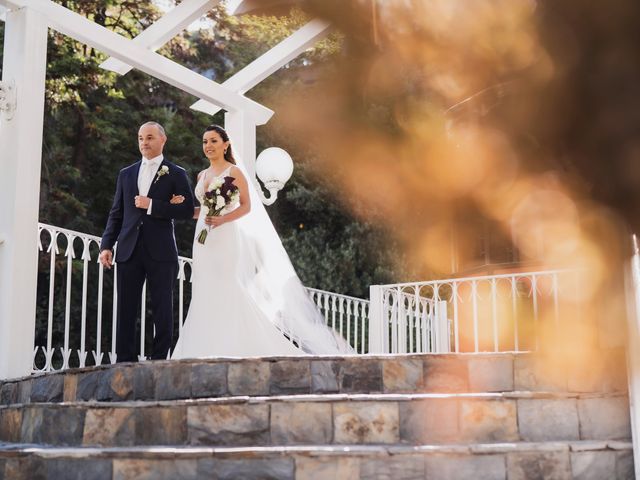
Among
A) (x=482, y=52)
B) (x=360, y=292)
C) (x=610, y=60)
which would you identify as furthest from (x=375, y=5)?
(x=360, y=292)

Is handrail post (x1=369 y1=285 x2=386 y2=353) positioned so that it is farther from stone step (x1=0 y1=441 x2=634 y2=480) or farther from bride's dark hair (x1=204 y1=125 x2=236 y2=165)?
stone step (x1=0 y1=441 x2=634 y2=480)

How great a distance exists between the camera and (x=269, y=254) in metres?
5.34

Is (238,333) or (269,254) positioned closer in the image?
(238,333)

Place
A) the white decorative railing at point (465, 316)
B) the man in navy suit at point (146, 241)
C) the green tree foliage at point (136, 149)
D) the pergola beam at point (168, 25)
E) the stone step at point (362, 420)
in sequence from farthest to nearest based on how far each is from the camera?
1. the green tree foliage at point (136, 149)
2. the white decorative railing at point (465, 316)
3. the pergola beam at point (168, 25)
4. the man in navy suit at point (146, 241)
5. the stone step at point (362, 420)

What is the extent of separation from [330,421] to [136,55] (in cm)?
351

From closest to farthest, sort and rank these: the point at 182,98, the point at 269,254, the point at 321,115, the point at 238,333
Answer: the point at 321,115, the point at 238,333, the point at 269,254, the point at 182,98

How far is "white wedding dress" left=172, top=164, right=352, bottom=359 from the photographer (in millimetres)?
4887

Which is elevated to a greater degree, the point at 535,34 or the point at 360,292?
the point at 360,292

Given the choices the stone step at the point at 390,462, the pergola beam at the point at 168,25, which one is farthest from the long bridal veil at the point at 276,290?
the stone step at the point at 390,462

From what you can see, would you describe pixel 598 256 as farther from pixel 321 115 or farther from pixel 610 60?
pixel 321 115

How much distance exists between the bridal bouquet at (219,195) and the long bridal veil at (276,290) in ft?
0.70

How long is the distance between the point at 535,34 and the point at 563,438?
104 inches

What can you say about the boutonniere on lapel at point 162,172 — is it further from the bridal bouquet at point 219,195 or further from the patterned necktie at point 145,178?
the bridal bouquet at point 219,195

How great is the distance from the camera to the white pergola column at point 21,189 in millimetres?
4441
